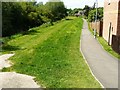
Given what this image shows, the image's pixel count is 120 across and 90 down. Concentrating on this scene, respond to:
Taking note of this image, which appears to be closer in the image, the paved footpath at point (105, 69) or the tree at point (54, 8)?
the paved footpath at point (105, 69)

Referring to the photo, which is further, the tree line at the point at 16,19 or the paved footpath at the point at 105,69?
the tree line at the point at 16,19

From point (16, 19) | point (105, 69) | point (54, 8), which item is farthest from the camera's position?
point (54, 8)

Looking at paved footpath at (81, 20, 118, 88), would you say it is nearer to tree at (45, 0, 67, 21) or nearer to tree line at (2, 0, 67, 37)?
tree line at (2, 0, 67, 37)

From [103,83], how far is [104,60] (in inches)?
246

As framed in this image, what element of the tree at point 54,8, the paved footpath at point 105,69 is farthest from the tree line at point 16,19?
the tree at point 54,8

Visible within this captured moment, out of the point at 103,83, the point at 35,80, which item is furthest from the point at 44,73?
the point at 103,83

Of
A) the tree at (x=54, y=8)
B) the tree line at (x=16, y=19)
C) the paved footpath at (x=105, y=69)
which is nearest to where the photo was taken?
the paved footpath at (x=105, y=69)

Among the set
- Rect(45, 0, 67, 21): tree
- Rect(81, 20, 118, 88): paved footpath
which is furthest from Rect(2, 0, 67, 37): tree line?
Rect(45, 0, 67, 21): tree

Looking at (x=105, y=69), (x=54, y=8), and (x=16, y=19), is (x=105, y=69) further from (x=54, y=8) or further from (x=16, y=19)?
(x=54, y=8)

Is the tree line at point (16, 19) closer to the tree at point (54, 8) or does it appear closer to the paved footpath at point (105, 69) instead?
the paved footpath at point (105, 69)

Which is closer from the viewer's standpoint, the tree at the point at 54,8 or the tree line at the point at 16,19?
the tree line at the point at 16,19

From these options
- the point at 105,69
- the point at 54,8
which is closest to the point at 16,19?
the point at 105,69

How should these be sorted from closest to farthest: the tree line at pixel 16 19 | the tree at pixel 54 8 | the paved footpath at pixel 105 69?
the paved footpath at pixel 105 69, the tree line at pixel 16 19, the tree at pixel 54 8

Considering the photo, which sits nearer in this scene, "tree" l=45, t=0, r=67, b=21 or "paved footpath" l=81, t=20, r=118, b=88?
"paved footpath" l=81, t=20, r=118, b=88
